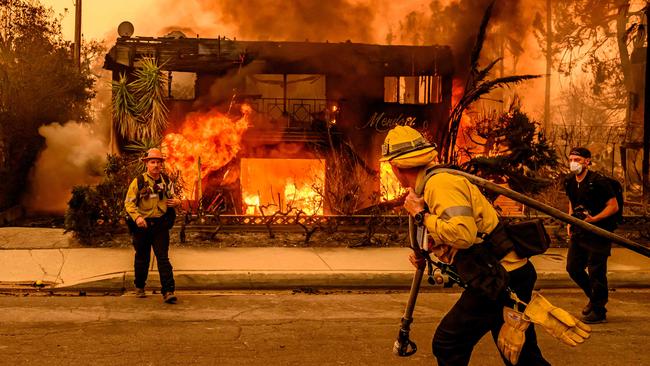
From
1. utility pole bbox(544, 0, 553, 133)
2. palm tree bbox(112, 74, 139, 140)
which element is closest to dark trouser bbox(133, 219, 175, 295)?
palm tree bbox(112, 74, 139, 140)

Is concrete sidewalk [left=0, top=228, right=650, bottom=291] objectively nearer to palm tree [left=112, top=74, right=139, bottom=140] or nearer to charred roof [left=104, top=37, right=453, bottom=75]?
palm tree [left=112, top=74, right=139, bottom=140]

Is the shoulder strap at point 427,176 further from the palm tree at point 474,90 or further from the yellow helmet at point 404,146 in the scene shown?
the palm tree at point 474,90

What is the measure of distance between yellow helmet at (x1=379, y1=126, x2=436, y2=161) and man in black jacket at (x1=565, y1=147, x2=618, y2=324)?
3450 mm

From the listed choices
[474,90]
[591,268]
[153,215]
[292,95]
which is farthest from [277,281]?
[292,95]

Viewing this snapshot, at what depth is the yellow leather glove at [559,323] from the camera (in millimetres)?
3562

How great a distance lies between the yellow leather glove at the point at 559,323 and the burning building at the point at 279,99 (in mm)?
13611

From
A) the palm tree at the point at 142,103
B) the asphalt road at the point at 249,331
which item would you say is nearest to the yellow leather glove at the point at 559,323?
the asphalt road at the point at 249,331

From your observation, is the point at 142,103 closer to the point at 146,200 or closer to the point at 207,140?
the point at 207,140

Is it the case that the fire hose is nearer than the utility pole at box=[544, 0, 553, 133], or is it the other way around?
the fire hose

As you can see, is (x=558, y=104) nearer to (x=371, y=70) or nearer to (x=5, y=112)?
(x=371, y=70)

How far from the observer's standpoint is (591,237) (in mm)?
6723

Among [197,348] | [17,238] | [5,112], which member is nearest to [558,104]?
[5,112]

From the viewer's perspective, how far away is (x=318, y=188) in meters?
11.8

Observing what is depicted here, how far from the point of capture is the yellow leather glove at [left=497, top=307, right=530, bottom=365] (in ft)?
11.9
